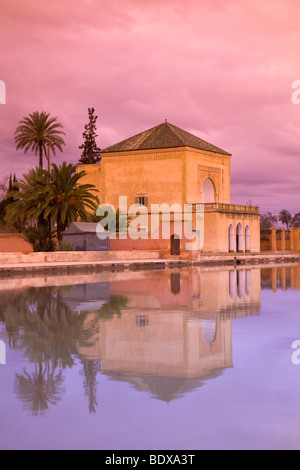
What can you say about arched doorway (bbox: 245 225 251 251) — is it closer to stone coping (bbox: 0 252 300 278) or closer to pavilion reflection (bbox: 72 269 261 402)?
stone coping (bbox: 0 252 300 278)

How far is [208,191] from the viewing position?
48.7 m

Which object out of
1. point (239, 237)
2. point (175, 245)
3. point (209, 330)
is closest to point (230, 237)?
point (239, 237)

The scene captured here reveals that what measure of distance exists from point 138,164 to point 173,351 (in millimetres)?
39539

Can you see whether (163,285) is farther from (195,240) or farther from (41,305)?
(195,240)

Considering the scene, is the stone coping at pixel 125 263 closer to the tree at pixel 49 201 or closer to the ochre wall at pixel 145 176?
the tree at pixel 49 201

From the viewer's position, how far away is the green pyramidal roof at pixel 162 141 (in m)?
45.3

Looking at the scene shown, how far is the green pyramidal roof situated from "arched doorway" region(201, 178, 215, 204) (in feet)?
7.88

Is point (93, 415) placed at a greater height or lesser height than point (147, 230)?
lesser

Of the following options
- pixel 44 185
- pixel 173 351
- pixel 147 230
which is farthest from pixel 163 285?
pixel 147 230

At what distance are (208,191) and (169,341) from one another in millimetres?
41033

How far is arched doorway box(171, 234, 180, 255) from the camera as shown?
40781 mm

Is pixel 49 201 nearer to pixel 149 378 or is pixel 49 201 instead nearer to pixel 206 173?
pixel 206 173

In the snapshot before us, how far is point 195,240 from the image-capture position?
39.4 metres
